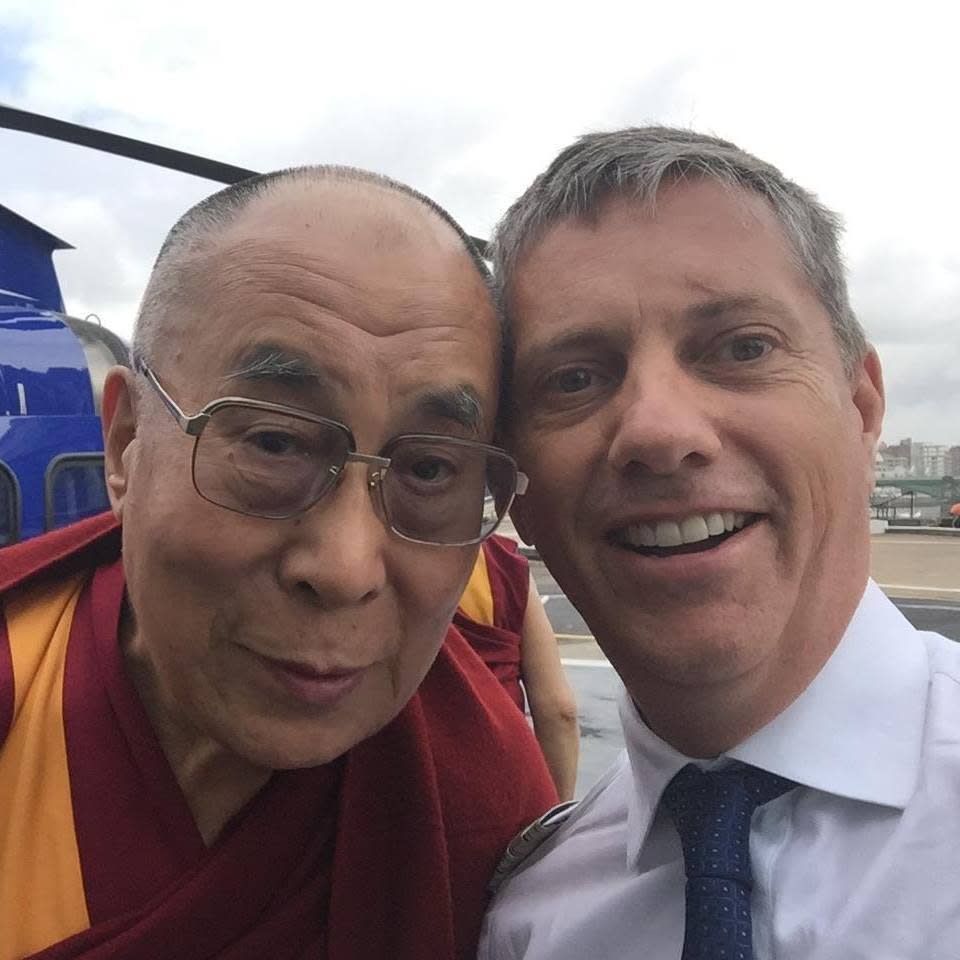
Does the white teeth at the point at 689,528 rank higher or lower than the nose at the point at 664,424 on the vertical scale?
lower

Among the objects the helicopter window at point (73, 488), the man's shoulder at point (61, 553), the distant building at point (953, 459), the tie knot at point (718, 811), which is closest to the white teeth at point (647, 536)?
the tie knot at point (718, 811)

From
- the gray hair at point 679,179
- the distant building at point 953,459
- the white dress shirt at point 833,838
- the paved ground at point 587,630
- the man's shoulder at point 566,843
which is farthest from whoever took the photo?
the distant building at point 953,459

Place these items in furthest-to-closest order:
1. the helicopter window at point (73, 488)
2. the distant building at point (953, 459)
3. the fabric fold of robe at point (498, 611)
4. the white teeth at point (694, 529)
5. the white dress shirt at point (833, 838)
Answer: the distant building at point (953, 459) < the helicopter window at point (73, 488) < the fabric fold of robe at point (498, 611) < the white teeth at point (694, 529) < the white dress shirt at point (833, 838)

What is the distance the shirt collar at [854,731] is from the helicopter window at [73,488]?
3.19 meters

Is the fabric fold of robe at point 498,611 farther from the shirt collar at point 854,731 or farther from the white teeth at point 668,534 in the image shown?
the white teeth at point 668,534

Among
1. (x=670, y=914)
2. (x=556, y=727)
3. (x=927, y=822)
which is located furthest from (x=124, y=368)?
(x=556, y=727)

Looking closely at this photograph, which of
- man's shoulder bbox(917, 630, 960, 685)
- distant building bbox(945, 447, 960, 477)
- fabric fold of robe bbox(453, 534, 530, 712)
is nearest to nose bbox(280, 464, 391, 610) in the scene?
man's shoulder bbox(917, 630, 960, 685)

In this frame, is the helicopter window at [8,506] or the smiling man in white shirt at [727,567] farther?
the helicopter window at [8,506]

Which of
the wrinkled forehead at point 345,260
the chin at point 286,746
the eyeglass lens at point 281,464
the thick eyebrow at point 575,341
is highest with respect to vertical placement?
the wrinkled forehead at point 345,260

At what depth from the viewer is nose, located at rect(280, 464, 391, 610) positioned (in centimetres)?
95

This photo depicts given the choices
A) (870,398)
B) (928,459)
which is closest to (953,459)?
(928,459)

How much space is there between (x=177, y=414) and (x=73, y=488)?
3.08m

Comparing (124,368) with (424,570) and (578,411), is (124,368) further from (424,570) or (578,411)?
(578,411)

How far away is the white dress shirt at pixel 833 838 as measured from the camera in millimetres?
920
